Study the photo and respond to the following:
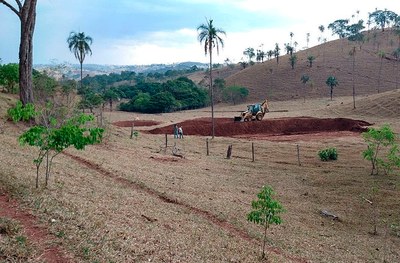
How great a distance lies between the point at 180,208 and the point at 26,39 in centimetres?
1251

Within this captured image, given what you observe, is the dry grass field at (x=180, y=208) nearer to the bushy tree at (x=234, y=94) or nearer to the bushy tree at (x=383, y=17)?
the bushy tree at (x=234, y=94)

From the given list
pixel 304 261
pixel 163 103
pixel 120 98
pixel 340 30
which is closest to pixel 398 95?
pixel 163 103

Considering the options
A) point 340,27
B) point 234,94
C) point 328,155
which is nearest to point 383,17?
point 340,27

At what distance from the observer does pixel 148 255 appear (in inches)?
314

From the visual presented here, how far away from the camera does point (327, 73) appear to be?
101 metres

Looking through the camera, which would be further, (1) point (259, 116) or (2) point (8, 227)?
(1) point (259, 116)

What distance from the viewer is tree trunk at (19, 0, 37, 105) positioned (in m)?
19.3

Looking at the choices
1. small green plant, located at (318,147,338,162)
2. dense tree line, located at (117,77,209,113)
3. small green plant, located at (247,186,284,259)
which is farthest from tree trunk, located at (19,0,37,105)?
dense tree line, located at (117,77,209,113)

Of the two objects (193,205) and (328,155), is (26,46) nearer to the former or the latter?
(193,205)

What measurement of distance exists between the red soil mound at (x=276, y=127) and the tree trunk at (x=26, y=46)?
916 inches

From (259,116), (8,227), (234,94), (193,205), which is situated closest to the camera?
(8,227)

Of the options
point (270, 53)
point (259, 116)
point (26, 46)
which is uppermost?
point (270, 53)

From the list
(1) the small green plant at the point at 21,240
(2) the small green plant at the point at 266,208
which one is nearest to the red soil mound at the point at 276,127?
(2) the small green plant at the point at 266,208

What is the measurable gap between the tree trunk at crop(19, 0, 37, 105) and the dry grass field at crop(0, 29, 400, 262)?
83.7 inches
